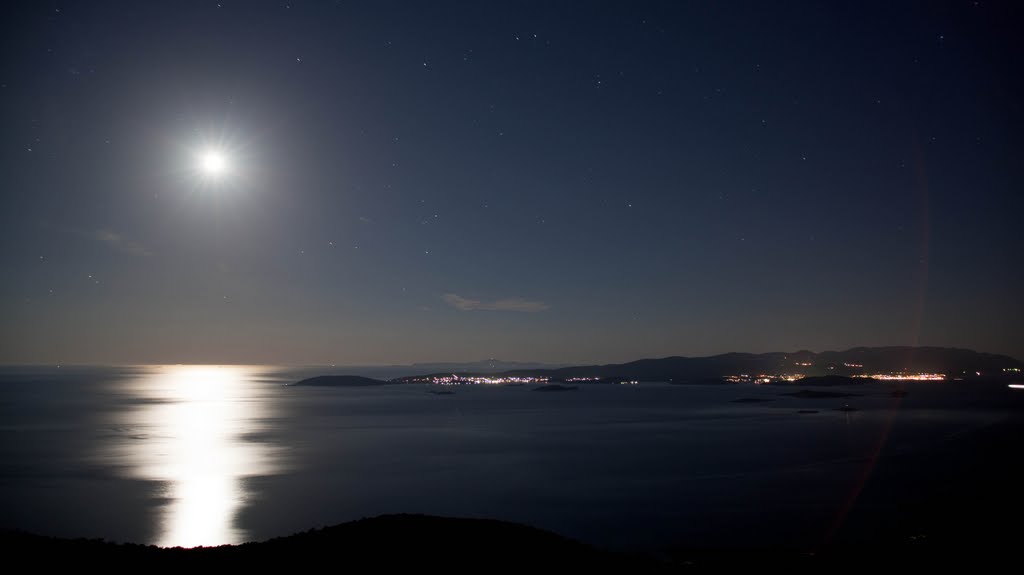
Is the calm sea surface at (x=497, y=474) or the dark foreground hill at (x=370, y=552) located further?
the calm sea surface at (x=497, y=474)

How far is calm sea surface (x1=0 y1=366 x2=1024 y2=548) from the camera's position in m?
27.1

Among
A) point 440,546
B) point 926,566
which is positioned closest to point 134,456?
point 440,546

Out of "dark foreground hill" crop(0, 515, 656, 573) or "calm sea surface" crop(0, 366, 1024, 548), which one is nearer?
"dark foreground hill" crop(0, 515, 656, 573)

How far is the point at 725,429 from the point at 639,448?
2021 centimetres

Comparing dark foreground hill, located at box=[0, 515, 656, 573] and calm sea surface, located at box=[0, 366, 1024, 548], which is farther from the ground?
dark foreground hill, located at box=[0, 515, 656, 573]

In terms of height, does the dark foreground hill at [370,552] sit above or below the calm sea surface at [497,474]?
above

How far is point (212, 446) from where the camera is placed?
193 feet

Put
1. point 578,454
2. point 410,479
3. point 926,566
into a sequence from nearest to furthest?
1. point 926,566
2. point 410,479
3. point 578,454

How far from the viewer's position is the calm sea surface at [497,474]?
89.0 ft

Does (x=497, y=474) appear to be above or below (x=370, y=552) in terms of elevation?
below

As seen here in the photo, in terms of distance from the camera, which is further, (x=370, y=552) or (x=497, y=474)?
(x=497, y=474)

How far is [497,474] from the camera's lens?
42.3 metres

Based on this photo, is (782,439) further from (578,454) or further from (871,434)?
(578,454)

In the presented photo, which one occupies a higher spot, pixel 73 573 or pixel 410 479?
pixel 73 573
